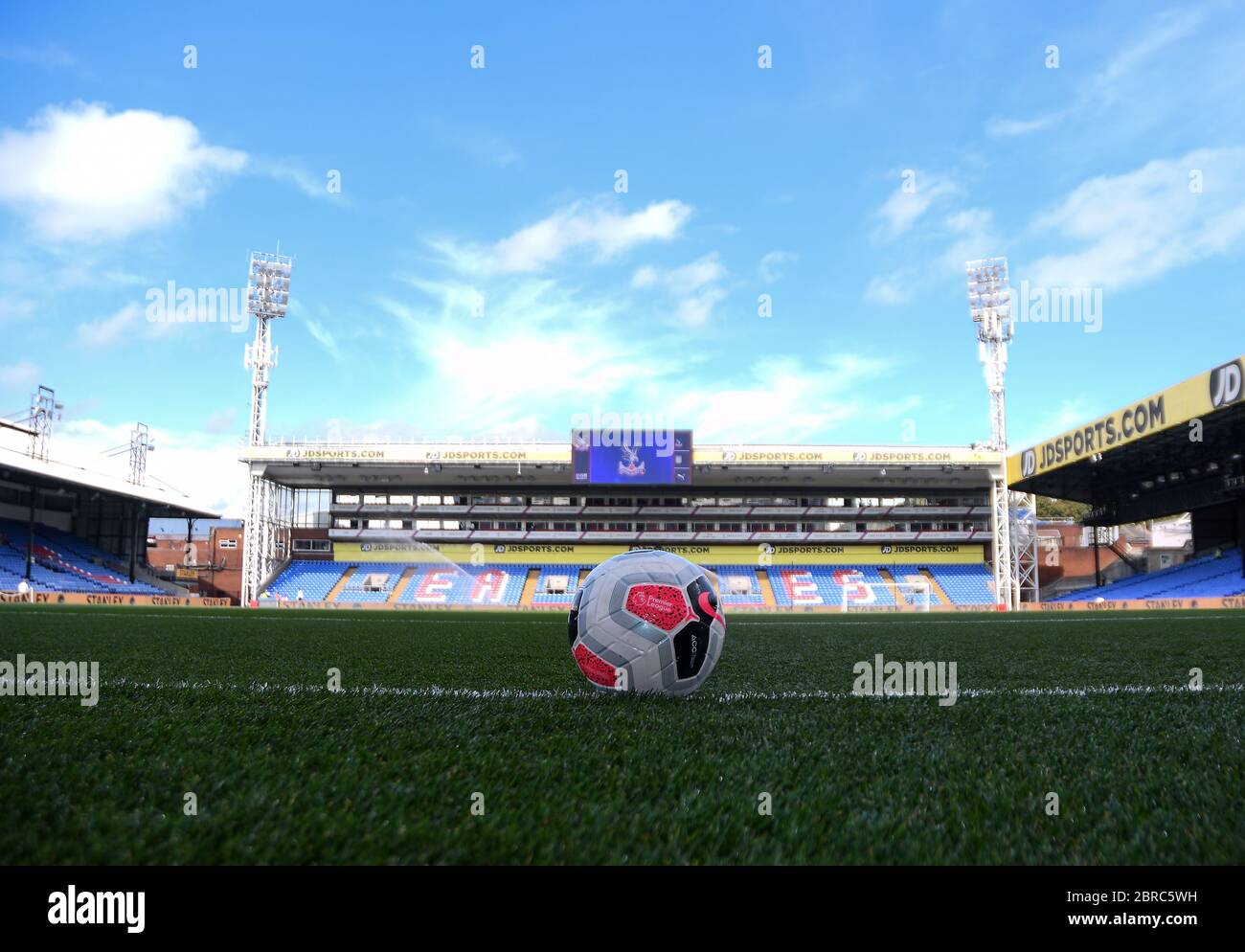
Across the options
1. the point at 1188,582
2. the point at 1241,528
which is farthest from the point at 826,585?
the point at 1241,528

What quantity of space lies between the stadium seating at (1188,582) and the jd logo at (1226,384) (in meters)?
10.7

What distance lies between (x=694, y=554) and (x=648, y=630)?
37.0 meters

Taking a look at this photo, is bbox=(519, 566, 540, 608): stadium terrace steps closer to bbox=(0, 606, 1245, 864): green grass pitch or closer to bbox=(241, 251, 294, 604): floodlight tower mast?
bbox=(241, 251, 294, 604): floodlight tower mast

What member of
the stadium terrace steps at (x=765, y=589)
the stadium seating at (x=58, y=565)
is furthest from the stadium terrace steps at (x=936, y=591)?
the stadium seating at (x=58, y=565)

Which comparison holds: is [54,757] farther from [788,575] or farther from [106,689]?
[788,575]

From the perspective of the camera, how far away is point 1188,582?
28.5m

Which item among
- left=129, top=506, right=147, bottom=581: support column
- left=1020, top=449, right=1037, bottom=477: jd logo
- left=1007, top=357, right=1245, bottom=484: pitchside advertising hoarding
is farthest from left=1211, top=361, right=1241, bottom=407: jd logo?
left=129, top=506, right=147, bottom=581: support column

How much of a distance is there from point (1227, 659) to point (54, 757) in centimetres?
709

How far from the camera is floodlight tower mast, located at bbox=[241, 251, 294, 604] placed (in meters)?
34.7

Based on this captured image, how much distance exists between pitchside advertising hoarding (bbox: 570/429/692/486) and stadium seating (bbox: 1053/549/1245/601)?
707 inches

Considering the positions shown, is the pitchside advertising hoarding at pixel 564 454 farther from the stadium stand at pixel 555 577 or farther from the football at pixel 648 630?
the football at pixel 648 630

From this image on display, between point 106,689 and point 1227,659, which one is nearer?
point 106,689

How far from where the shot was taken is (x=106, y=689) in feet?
12.0

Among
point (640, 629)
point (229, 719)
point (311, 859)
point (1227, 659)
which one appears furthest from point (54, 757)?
point (1227, 659)
